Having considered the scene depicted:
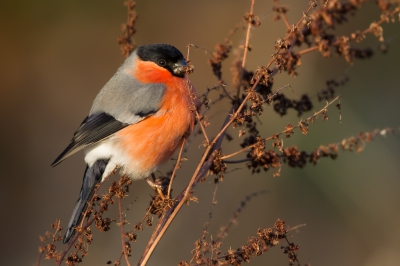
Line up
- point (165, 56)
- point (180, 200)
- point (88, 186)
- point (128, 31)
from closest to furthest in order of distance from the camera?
1. point (180, 200)
2. point (128, 31)
3. point (88, 186)
4. point (165, 56)

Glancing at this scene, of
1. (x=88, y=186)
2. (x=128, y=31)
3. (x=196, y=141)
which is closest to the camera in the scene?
(x=128, y=31)

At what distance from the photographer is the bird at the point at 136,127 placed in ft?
12.3

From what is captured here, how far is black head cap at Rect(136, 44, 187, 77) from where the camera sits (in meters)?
3.96

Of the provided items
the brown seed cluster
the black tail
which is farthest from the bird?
the brown seed cluster

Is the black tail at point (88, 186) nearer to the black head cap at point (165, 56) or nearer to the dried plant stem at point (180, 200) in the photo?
the black head cap at point (165, 56)

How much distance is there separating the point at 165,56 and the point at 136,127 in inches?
23.2

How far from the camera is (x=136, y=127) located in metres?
3.81

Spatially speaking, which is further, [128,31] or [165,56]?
[165,56]

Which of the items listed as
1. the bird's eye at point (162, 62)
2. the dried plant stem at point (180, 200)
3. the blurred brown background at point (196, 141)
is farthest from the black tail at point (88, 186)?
the blurred brown background at point (196, 141)

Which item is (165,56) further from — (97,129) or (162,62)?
(97,129)

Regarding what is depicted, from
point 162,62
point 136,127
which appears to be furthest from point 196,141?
point 136,127

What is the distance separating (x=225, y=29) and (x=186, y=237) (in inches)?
107

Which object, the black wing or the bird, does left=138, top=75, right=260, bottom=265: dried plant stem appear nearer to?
the bird

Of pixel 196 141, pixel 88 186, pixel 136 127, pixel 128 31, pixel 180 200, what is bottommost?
pixel 180 200
